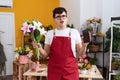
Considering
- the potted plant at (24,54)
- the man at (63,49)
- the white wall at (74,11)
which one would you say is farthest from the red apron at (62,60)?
the white wall at (74,11)

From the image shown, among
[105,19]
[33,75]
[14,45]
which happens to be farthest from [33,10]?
[33,75]

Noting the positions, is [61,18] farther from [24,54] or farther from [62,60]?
[24,54]

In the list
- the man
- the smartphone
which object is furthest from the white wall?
the smartphone

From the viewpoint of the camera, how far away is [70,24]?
18.5 ft

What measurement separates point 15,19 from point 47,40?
373 centimetres

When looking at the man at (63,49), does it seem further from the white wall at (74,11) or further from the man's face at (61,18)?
the white wall at (74,11)

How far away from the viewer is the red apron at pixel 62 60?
200cm

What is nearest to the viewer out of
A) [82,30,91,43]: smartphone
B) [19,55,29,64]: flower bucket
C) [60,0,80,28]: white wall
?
[82,30,91,43]: smartphone

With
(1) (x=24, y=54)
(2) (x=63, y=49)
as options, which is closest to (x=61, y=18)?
(2) (x=63, y=49)

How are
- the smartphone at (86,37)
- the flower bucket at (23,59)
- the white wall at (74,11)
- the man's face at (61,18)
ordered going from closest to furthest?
the smartphone at (86,37), the man's face at (61,18), the flower bucket at (23,59), the white wall at (74,11)

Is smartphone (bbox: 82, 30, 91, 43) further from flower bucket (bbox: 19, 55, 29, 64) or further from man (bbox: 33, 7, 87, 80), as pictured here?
flower bucket (bbox: 19, 55, 29, 64)

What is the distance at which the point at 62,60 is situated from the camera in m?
2.00

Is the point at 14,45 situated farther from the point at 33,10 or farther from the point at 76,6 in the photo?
the point at 76,6

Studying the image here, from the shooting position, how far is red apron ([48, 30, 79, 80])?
6.56ft
